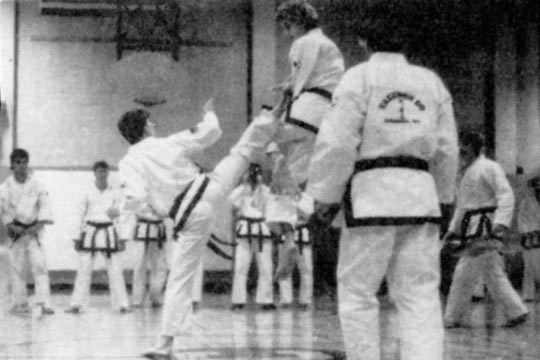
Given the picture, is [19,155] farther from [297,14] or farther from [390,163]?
[390,163]

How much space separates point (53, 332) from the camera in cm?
894

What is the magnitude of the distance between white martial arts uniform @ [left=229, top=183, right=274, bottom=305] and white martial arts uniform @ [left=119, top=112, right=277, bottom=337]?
17.0ft

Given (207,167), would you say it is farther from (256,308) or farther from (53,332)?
(53,332)

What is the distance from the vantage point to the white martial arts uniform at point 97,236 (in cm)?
1200

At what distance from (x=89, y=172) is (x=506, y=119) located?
6.88 metres

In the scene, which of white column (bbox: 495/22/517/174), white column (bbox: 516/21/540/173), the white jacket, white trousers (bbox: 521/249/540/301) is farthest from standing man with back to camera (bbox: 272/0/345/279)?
white column (bbox: 495/22/517/174)

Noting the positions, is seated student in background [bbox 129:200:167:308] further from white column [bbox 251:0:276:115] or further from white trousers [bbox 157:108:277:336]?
white trousers [bbox 157:108:277:336]

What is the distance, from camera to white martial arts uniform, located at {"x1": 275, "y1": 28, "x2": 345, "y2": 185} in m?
6.47

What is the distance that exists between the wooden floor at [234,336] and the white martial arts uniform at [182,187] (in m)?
0.48

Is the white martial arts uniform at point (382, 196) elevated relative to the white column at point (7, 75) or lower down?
lower down

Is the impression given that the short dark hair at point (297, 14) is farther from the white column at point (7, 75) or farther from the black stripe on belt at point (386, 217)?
the white column at point (7, 75)

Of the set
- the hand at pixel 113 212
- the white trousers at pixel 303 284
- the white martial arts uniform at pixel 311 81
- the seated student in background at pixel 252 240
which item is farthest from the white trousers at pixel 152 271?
the white martial arts uniform at pixel 311 81

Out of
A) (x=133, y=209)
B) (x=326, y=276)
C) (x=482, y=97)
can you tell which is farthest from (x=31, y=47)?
(x=133, y=209)

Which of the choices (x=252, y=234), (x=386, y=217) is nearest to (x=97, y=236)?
(x=252, y=234)
